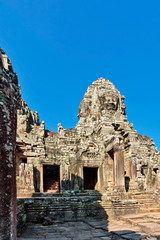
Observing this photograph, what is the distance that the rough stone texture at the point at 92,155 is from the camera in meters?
13.3

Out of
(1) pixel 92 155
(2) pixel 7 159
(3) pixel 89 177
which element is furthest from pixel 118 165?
(2) pixel 7 159

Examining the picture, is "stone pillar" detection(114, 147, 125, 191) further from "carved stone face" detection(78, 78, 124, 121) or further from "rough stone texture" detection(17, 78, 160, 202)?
"carved stone face" detection(78, 78, 124, 121)

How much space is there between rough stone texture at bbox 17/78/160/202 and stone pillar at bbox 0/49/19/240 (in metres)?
10.3

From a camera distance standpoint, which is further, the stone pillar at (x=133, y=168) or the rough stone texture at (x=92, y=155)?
the stone pillar at (x=133, y=168)

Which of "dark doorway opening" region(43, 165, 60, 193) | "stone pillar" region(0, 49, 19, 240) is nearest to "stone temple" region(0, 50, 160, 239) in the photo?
"dark doorway opening" region(43, 165, 60, 193)

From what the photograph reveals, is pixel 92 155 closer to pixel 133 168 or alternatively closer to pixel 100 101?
pixel 133 168

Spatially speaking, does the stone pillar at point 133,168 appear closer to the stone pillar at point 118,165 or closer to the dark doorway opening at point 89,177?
the stone pillar at point 118,165

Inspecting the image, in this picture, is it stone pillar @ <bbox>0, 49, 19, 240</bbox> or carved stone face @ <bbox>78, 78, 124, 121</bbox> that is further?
carved stone face @ <bbox>78, 78, 124, 121</bbox>

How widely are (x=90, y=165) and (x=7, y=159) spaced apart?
42.9ft

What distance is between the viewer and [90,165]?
15367 mm

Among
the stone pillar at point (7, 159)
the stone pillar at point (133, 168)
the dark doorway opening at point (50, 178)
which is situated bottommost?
the dark doorway opening at point (50, 178)

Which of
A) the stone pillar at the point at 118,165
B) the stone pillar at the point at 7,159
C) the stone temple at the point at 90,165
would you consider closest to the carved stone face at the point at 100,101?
the stone temple at the point at 90,165

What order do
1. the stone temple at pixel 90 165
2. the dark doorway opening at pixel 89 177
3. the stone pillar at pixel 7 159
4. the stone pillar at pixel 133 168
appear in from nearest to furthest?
the stone pillar at pixel 7 159 < the stone temple at pixel 90 165 < the stone pillar at pixel 133 168 < the dark doorway opening at pixel 89 177

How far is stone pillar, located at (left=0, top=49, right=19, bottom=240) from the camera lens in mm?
2570
